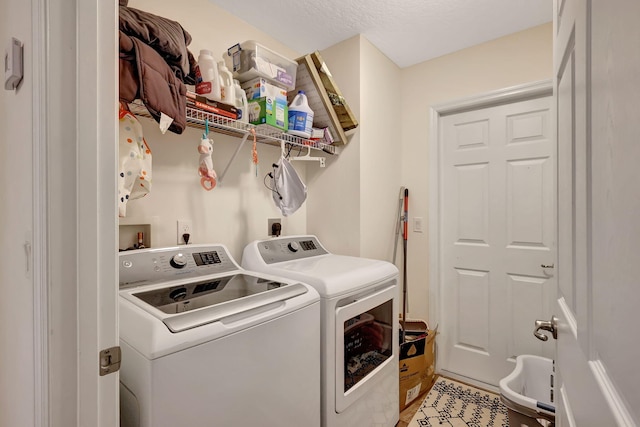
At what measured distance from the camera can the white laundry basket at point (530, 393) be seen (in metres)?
1.43

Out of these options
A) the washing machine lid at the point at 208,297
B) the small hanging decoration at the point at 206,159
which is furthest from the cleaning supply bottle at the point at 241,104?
the washing machine lid at the point at 208,297

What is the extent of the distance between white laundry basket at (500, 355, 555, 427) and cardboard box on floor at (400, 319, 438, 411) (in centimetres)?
50

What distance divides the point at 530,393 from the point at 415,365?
2.26ft

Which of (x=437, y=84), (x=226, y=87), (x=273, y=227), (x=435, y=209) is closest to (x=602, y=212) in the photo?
(x=226, y=87)

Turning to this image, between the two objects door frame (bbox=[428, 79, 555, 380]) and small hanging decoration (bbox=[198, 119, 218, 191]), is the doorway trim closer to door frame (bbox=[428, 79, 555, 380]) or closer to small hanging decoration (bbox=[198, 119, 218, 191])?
door frame (bbox=[428, 79, 555, 380])

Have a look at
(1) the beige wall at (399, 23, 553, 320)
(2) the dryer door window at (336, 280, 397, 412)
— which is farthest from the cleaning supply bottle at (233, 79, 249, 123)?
(1) the beige wall at (399, 23, 553, 320)

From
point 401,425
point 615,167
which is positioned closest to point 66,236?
point 615,167

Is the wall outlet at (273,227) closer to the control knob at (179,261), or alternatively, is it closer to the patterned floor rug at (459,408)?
the control knob at (179,261)

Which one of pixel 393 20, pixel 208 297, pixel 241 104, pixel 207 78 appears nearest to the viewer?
pixel 208 297

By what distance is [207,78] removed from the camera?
145cm

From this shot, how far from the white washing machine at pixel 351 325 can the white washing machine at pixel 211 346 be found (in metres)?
0.09

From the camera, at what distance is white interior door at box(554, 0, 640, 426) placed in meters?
0.38

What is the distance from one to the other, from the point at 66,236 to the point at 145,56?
0.82m

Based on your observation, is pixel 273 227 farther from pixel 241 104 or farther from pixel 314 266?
pixel 241 104
